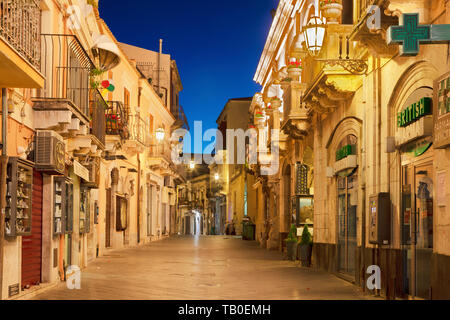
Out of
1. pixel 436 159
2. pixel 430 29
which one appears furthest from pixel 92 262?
pixel 430 29

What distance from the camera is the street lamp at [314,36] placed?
13.9m

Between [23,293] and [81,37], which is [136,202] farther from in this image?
[23,293]

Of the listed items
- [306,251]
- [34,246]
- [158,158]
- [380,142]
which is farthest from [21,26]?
[158,158]

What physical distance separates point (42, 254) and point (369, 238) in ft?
20.0

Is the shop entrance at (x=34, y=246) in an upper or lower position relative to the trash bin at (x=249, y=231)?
upper

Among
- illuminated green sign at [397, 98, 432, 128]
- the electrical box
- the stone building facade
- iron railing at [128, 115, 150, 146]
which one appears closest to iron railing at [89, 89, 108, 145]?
the stone building facade

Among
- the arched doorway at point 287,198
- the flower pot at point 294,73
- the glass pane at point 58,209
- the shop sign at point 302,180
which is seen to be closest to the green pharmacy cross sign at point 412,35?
the glass pane at point 58,209

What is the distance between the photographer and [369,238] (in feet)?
37.5

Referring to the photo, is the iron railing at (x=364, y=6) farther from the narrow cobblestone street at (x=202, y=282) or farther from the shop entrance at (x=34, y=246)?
the shop entrance at (x=34, y=246)

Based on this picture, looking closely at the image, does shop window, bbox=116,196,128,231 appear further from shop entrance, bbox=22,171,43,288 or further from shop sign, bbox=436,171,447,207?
shop sign, bbox=436,171,447,207

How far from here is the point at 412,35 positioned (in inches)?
285

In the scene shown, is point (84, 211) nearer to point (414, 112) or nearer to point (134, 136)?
point (414, 112)

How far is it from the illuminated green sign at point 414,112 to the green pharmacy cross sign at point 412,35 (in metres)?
1.94

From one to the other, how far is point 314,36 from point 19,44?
704 cm
